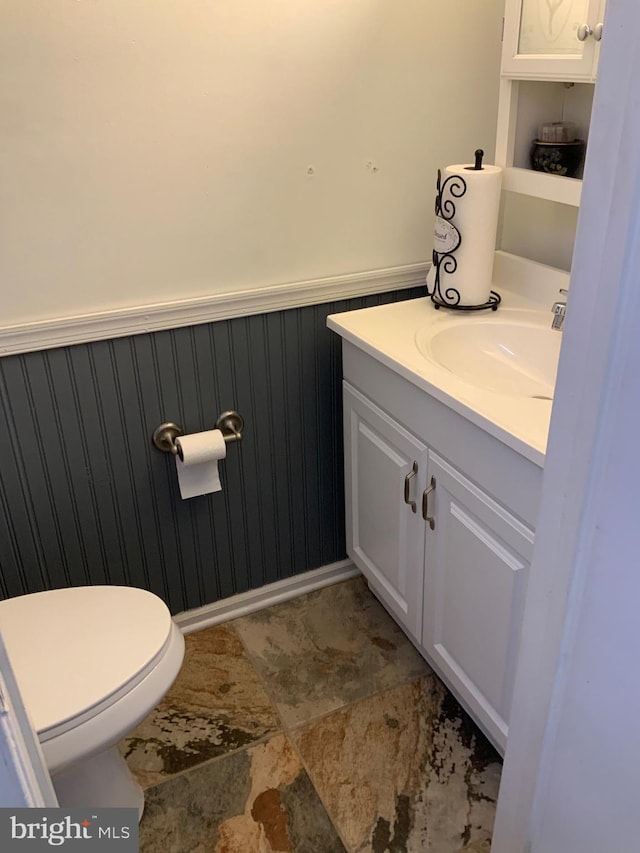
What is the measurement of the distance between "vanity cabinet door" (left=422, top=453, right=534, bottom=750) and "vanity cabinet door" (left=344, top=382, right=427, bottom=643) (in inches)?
2.2

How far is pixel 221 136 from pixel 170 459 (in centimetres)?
74

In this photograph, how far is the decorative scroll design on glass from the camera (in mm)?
1575

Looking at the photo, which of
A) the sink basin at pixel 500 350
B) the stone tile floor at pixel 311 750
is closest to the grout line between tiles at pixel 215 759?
the stone tile floor at pixel 311 750

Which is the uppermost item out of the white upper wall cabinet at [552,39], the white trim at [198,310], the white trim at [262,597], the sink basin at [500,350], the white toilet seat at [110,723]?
the white upper wall cabinet at [552,39]

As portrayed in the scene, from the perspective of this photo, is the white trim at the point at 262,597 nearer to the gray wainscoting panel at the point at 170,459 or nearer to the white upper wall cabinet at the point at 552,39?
the gray wainscoting panel at the point at 170,459

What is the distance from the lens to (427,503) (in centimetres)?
151

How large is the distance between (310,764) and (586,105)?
5.17 feet

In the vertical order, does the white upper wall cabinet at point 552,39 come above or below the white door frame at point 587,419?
above

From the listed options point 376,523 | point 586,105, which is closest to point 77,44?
point 586,105

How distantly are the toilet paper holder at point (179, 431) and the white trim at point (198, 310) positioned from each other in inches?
9.4

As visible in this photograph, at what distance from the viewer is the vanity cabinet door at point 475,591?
4.26ft

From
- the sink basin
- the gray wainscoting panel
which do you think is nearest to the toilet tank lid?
the gray wainscoting panel

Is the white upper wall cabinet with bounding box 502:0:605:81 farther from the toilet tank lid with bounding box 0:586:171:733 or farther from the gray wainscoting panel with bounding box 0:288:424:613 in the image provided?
the toilet tank lid with bounding box 0:586:171:733

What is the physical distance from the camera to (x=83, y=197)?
1.45 metres
